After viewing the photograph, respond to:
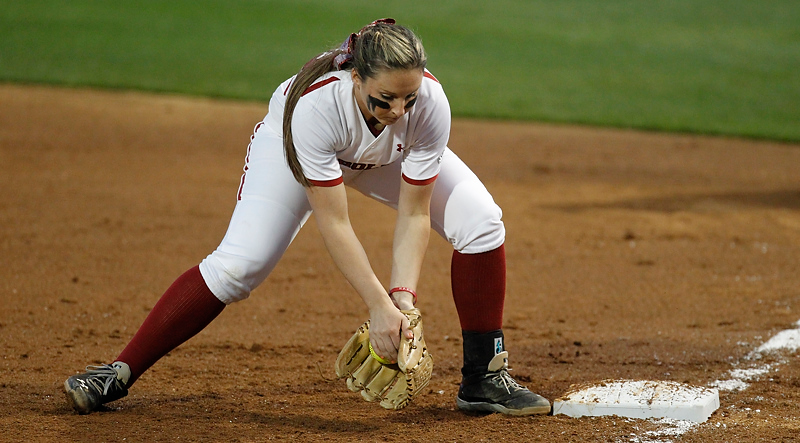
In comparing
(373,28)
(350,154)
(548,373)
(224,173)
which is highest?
(373,28)


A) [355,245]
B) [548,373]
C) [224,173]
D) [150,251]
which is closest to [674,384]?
[548,373]

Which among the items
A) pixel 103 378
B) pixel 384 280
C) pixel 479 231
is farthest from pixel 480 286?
pixel 384 280

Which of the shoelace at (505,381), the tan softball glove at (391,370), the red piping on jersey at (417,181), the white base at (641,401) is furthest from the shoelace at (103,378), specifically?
the white base at (641,401)

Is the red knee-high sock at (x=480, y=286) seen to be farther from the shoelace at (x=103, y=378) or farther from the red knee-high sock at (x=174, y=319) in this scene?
the shoelace at (x=103, y=378)

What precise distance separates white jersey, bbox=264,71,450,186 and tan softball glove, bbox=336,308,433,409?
48 cm

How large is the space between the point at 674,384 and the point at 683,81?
931 centimetres

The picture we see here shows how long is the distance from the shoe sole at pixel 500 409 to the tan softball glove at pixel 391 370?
0.29 metres

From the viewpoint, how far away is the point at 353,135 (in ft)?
8.41

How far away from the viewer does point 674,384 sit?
9.56 ft

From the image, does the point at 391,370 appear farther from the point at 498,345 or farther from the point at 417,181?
the point at 417,181

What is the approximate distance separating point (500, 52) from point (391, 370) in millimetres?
10902

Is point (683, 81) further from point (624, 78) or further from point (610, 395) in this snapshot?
point (610, 395)

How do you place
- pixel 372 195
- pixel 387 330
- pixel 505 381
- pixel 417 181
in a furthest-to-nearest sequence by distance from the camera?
pixel 372 195
pixel 505 381
pixel 417 181
pixel 387 330

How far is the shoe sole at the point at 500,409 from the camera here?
9.02 feet
